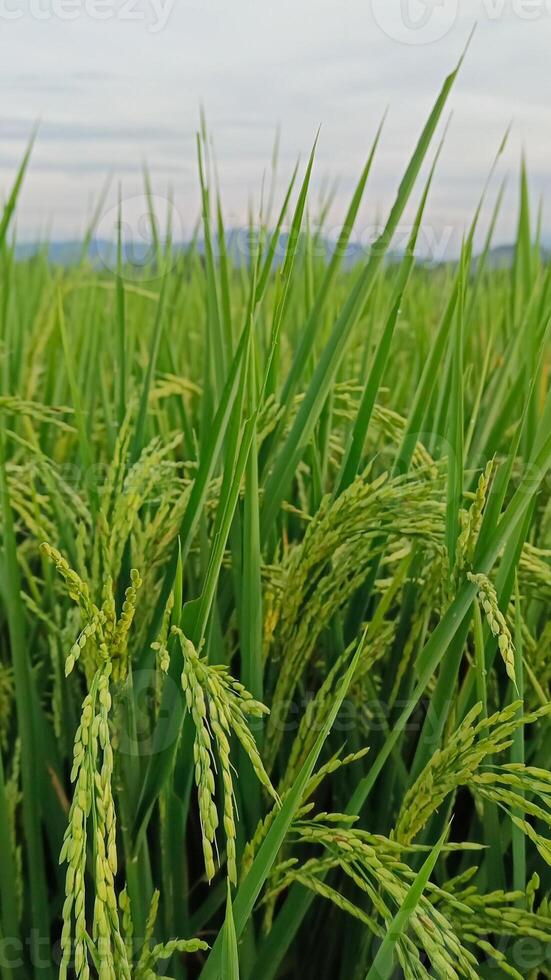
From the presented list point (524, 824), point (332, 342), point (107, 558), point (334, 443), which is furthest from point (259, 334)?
point (524, 824)

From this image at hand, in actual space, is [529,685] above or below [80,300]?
below

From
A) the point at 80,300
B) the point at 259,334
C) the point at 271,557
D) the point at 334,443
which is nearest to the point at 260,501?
the point at 271,557

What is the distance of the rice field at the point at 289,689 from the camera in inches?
20.5

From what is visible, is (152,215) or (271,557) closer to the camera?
(271,557)

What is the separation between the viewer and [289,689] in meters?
0.69

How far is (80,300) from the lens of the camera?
6.36 ft

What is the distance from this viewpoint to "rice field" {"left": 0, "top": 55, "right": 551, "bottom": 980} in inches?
20.5

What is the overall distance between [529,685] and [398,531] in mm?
253

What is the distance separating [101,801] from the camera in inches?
17.7

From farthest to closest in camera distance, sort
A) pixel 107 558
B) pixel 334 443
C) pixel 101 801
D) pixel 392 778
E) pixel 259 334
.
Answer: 1. pixel 259 334
2. pixel 334 443
3. pixel 392 778
4. pixel 107 558
5. pixel 101 801

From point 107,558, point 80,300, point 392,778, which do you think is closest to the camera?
point 107,558

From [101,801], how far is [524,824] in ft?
0.80

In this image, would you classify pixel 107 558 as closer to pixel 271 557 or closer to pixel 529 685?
pixel 271 557

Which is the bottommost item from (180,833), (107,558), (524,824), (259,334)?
(180,833)
